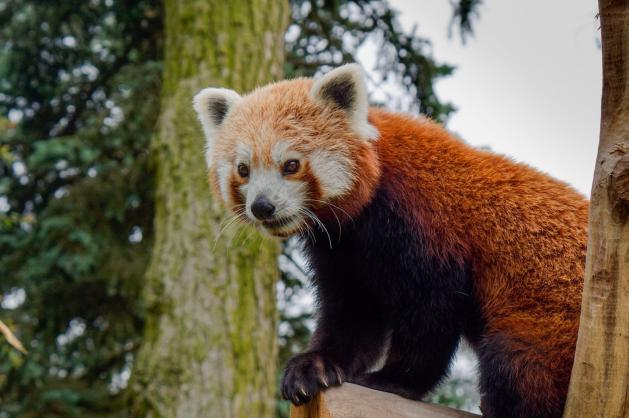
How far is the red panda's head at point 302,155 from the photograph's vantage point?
286 centimetres

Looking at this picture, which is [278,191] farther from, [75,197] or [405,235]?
[75,197]

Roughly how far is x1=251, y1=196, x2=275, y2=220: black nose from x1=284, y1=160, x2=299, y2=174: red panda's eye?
15cm

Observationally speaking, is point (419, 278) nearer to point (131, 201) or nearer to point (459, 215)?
point (459, 215)

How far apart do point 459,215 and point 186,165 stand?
2969 mm

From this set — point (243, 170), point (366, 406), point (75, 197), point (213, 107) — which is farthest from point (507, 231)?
point (75, 197)

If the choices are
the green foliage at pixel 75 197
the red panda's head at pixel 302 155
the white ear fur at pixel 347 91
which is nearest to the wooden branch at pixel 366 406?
the red panda's head at pixel 302 155

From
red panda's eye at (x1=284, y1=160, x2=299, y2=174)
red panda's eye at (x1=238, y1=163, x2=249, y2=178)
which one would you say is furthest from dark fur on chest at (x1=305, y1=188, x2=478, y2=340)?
red panda's eye at (x1=238, y1=163, x2=249, y2=178)

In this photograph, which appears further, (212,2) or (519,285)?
(212,2)

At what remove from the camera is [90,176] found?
810 centimetres

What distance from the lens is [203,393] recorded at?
484 centimetres

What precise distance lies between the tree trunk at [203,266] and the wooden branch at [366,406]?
7.25 ft

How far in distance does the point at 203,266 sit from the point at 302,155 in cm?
238

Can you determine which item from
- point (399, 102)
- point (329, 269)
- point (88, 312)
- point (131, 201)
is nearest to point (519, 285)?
point (329, 269)

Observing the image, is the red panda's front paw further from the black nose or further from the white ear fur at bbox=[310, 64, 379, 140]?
the white ear fur at bbox=[310, 64, 379, 140]
